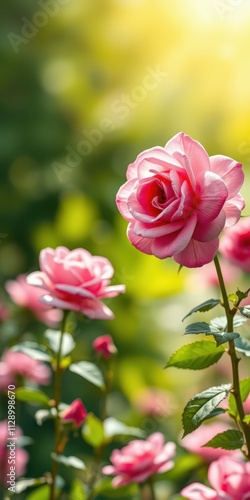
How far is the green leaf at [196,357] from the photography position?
1.70ft

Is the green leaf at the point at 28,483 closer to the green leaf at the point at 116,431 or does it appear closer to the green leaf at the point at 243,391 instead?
the green leaf at the point at 116,431

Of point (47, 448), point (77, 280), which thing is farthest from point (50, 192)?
point (77, 280)

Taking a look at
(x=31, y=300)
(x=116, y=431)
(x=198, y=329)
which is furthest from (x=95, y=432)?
(x=31, y=300)

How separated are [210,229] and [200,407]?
4.4 inches

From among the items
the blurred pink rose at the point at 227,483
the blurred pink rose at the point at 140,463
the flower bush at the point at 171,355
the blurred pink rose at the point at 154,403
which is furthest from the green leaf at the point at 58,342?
the blurred pink rose at the point at 154,403

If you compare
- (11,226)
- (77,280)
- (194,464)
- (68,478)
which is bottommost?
(68,478)

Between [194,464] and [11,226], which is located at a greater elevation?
[11,226]

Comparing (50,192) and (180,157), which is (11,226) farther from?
(180,157)

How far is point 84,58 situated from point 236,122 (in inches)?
34.7

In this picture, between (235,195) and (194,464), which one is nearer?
(235,195)

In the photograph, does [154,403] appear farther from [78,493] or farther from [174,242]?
[174,242]

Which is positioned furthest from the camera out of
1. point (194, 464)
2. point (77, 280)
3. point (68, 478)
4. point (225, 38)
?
point (225, 38)

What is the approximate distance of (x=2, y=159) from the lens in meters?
2.30

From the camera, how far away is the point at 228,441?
1.63 ft
